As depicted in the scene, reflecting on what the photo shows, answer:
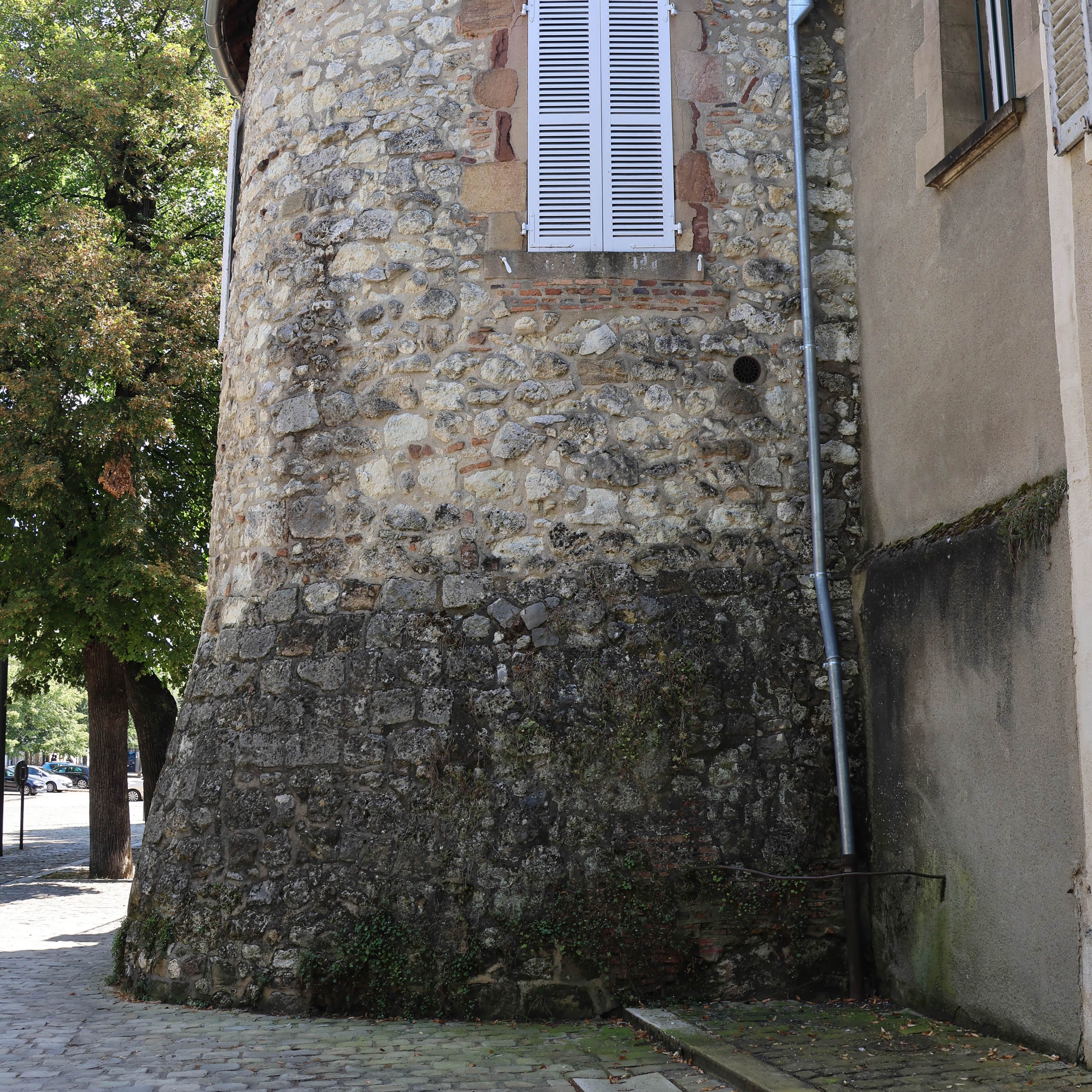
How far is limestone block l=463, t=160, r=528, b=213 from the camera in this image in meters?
7.19

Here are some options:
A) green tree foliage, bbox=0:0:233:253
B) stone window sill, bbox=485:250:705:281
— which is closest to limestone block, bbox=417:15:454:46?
stone window sill, bbox=485:250:705:281

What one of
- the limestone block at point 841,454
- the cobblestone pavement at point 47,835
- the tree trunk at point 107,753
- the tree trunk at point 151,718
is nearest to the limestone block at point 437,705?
the limestone block at point 841,454

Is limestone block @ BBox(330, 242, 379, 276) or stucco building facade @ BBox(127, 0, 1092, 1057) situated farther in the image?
limestone block @ BBox(330, 242, 379, 276)

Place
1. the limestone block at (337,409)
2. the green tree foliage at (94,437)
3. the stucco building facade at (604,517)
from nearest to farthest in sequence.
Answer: the stucco building facade at (604,517), the limestone block at (337,409), the green tree foliage at (94,437)

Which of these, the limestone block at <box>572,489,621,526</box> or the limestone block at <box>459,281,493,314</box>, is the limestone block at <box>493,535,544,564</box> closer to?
the limestone block at <box>572,489,621,526</box>

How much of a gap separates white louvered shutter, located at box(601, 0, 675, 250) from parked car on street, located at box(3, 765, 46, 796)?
135 feet

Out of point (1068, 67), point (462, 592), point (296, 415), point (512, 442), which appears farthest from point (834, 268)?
point (296, 415)

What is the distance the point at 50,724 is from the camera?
154 feet

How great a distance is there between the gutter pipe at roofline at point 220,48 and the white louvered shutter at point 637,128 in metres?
3.21

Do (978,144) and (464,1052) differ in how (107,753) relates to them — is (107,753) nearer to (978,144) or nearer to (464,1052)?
(464,1052)

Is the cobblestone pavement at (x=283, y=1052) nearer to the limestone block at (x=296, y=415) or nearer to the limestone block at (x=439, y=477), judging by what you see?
the limestone block at (x=439, y=477)

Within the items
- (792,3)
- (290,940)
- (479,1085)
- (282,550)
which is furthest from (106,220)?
(479,1085)

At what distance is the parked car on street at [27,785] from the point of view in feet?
146

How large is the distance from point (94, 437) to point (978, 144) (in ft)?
32.2
